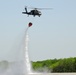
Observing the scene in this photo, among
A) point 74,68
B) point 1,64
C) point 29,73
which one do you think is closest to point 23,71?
point 29,73

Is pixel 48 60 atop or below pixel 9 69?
below

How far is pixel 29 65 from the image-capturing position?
85.9 metres

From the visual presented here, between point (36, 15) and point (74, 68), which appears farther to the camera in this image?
point (74, 68)

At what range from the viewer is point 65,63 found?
132 m

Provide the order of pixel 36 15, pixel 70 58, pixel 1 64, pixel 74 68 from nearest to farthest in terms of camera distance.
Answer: pixel 36 15 → pixel 1 64 → pixel 74 68 → pixel 70 58

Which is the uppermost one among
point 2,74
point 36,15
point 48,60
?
point 36,15

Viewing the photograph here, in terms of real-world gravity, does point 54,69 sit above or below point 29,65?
below

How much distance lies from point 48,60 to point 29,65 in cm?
6964

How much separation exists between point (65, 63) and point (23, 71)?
5126 cm

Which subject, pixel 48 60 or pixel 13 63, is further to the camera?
pixel 48 60

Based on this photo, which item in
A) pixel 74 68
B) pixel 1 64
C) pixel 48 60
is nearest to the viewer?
pixel 1 64

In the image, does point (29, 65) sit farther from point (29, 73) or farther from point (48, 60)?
point (48, 60)

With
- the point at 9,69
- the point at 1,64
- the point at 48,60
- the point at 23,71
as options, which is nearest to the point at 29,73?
the point at 23,71

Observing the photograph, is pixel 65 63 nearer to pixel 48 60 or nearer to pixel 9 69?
pixel 48 60
